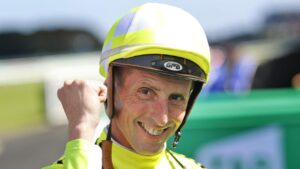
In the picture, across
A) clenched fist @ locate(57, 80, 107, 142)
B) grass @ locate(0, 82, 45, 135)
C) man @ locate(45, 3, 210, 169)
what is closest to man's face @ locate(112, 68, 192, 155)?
man @ locate(45, 3, 210, 169)

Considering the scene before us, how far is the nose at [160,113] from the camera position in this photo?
3962mm

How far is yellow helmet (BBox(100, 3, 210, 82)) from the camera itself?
3973 mm

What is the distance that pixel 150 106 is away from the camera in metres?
3.99

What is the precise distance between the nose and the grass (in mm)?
11749

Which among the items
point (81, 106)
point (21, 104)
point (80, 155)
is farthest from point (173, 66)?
point (21, 104)

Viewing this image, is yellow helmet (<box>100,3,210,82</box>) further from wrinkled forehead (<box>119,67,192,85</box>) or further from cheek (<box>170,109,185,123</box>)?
cheek (<box>170,109,185,123</box>)

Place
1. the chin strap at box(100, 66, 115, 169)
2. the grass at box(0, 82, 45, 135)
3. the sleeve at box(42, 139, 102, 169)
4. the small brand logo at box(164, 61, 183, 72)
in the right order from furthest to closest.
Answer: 1. the grass at box(0, 82, 45, 135)
2. the chin strap at box(100, 66, 115, 169)
3. the small brand logo at box(164, 61, 183, 72)
4. the sleeve at box(42, 139, 102, 169)

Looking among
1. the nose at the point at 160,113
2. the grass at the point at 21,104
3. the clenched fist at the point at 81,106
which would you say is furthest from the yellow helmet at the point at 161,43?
the grass at the point at 21,104

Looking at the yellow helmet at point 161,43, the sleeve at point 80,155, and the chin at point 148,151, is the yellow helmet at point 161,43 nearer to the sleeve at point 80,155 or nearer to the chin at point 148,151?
the chin at point 148,151

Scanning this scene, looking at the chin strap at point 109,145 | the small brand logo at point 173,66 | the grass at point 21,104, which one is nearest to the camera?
the small brand logo at point 173,66

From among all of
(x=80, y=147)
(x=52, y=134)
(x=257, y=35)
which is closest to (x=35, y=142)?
(x=52, y=134)

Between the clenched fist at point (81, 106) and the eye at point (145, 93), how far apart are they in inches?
13.2

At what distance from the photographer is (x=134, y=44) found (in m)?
4.00

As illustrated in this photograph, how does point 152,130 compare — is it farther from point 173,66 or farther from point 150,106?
point 173,66
